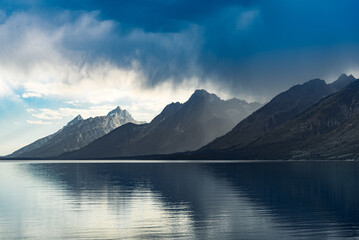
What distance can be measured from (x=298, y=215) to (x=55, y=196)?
51495 mm

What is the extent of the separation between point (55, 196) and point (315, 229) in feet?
189

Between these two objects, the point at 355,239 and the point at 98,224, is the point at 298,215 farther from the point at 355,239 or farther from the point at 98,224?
the point at 98,224

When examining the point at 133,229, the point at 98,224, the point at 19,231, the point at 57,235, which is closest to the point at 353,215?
the point at 133,229

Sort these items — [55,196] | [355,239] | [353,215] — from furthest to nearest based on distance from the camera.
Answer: [55,196]
[353,215]
[355,239]

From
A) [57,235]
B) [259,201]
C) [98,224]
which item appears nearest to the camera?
[57,235]

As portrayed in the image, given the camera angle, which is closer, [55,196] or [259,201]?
[259,201]

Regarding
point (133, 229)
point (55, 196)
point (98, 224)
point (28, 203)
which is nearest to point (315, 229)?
point (133, 229)

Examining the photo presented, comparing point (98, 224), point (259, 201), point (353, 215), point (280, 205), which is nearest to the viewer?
point (98, 224)

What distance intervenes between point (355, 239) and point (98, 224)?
2884 centimetres

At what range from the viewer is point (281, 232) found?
46469 millimetres

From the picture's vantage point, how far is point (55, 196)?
89188 mm

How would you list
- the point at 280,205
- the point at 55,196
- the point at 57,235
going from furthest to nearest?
the point at 55,196, the point at 280,205, the point at 57,235

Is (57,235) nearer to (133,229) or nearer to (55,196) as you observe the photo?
(133,229)

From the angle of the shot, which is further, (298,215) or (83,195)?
(83,195)
